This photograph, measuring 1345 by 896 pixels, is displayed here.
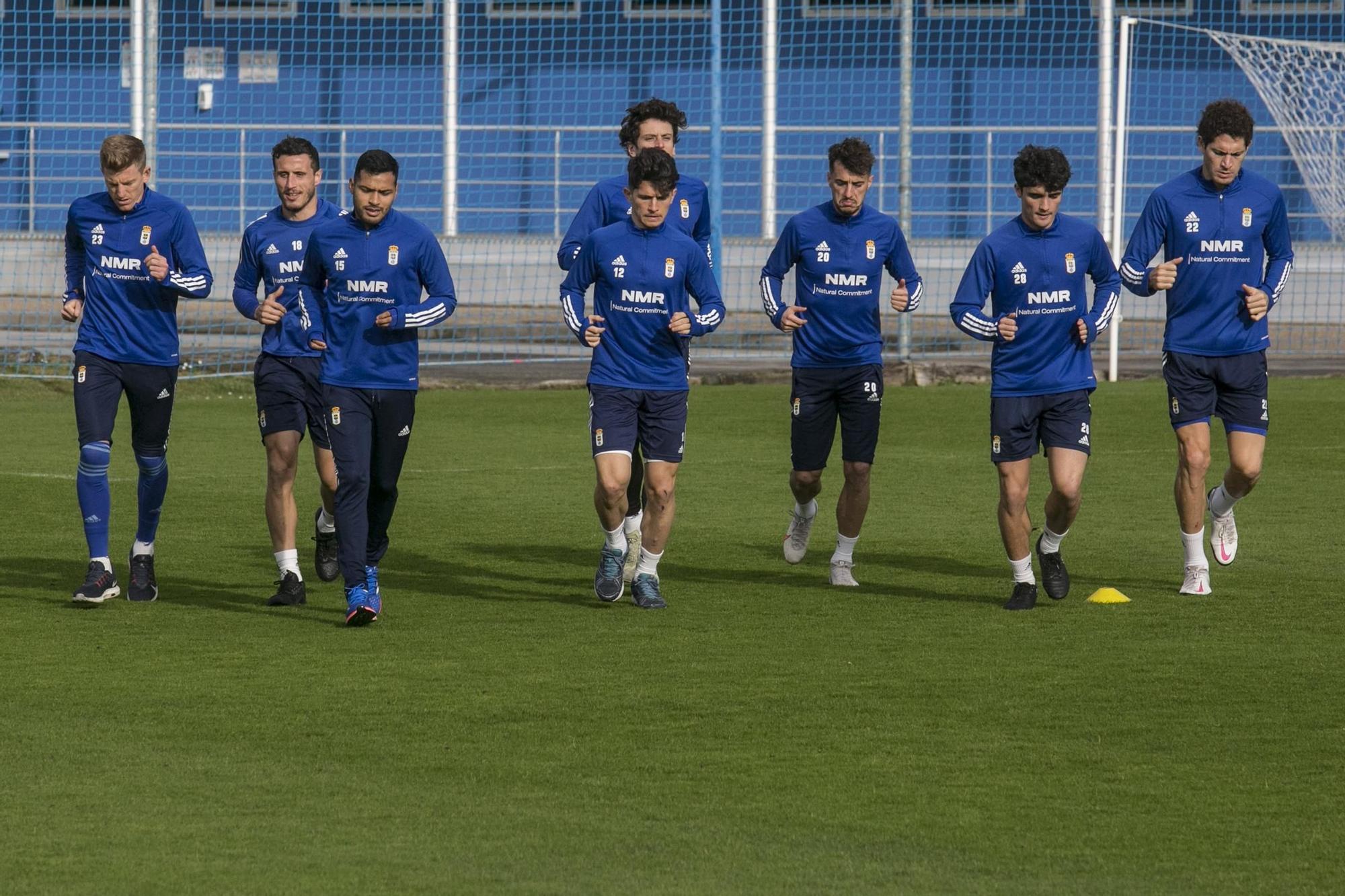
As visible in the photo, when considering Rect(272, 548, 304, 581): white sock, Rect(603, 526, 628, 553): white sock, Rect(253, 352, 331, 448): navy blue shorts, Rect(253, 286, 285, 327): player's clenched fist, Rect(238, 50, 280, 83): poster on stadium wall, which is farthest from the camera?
Rect(238, 50, 280, 83): poster on stadium wall

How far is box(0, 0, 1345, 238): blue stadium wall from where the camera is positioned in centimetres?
2456

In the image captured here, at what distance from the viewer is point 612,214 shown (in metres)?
9.09

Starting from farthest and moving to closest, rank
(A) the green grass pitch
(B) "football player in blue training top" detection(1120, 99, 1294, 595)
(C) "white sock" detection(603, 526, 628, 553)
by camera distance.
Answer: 1. (B) "football player in blue training top" detection(1120, 99, 1294, 595)
2. (C) "white sock" detection(603, 526, 628, 553)
3. (A) the green grass pitch

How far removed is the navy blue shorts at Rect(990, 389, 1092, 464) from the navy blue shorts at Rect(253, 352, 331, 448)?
2.75 meters

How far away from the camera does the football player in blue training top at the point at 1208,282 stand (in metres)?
8.48

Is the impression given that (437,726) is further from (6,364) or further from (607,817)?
(6,364)

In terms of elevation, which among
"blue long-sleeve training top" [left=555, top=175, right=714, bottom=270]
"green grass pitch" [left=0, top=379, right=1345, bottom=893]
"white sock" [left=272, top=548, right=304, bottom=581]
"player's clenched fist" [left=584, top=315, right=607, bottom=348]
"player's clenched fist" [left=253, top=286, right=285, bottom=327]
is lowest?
"green grass pitch" [left=0, top=379, right=1345, bottom=893]

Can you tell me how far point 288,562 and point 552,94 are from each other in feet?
59.5

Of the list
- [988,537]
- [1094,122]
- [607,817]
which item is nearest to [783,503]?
[988,537]

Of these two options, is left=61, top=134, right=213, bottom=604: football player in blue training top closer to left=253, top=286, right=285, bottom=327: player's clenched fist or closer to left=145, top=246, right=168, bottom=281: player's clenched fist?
left=145, top=246, right=168, bottom=281: player's clenched fist

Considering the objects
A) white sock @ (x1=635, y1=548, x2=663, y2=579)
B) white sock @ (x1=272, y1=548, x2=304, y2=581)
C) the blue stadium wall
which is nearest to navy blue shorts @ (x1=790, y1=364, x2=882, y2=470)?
white sock @ (x1=635, y1=548, x2=663, y2=579)

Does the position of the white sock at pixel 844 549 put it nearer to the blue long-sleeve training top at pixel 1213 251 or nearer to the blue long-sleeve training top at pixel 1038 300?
the blue long-sleeve training top at pixel 1038 300

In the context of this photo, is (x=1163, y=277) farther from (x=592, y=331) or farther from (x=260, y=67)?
(x=260, y=67)

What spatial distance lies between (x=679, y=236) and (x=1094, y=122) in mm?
17086
